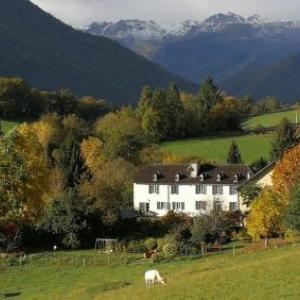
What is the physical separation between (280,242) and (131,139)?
63.6 meters

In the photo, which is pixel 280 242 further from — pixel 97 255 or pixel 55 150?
pixel 55 150

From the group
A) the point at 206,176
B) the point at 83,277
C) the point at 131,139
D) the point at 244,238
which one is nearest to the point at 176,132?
the point at 131,139

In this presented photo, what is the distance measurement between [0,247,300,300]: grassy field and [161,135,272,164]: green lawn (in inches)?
2332

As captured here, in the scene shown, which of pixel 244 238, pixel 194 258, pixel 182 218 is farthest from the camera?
pixel 182 218

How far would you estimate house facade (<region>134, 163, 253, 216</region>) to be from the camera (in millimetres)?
96938

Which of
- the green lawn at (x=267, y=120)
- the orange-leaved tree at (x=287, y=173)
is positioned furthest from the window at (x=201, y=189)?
the green lawn at (x=267, y=120)

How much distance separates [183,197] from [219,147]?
3442 centimetres

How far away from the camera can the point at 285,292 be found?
3328 cm

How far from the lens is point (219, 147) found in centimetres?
13162

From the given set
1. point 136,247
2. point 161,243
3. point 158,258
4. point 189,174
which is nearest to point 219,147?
point 189,174

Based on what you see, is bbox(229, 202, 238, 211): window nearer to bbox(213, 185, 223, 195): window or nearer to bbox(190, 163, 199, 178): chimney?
bbox(213, 185, 223, 195): window

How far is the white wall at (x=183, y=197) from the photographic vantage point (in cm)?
9700

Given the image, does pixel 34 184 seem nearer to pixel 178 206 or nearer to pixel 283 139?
pixel 178 206

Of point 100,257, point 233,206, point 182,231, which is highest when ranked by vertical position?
point 233,206
